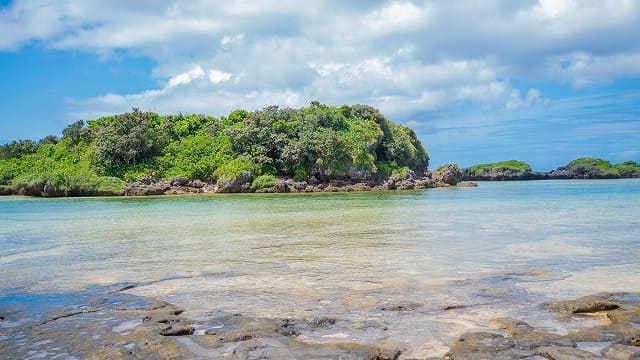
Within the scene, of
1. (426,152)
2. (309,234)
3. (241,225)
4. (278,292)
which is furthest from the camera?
(426,152)

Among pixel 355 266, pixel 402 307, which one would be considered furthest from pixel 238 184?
pixel 402 307

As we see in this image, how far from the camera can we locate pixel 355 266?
10766mm

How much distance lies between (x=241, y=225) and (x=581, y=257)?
12.4 metres

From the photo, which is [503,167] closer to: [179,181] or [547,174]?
[547,174]

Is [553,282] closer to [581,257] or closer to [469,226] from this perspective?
[581,257]

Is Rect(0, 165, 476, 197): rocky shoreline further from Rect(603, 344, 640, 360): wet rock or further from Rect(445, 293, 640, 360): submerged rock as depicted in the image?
Rect(603, 344, 640, 360): wet rock

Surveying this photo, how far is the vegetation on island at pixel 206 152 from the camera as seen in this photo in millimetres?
52906

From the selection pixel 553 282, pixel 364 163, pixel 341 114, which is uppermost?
pixel 341 114

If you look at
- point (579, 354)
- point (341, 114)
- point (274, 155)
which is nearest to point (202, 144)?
point (274, 155)

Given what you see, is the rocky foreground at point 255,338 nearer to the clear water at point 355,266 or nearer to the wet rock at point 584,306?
the wet rock at point 584,306

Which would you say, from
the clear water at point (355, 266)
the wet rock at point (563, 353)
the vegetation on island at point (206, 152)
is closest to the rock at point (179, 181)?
the vegetation on island at point (206, 152)

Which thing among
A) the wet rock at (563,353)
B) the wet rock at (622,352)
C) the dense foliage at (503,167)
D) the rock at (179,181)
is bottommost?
the wet rock at (622,352)

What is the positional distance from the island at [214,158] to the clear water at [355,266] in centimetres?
3100

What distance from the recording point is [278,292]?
8.44 meters
